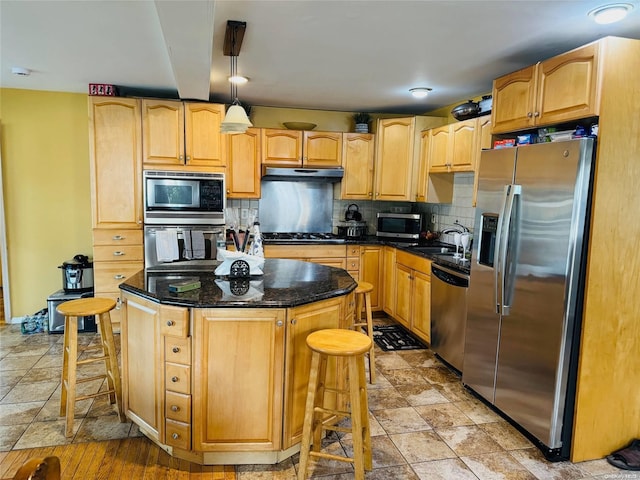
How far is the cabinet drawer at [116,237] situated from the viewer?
4.05 metres

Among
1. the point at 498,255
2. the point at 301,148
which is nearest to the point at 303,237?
the point at 301,148

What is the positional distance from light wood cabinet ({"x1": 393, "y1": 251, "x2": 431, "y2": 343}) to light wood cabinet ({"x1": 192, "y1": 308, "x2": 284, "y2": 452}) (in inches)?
83.9

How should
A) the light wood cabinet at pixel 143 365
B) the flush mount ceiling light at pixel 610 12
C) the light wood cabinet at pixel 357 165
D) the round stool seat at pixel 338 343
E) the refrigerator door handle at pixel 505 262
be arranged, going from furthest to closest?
the light wood cabinet at pixel 357 165 → the refrigerator door handle at pixel 505 262 → the light wood cabinet at pixel 143 365 → the flush mount ceiling light at pixel 610 12 → the round stool seat at pixel 338 343

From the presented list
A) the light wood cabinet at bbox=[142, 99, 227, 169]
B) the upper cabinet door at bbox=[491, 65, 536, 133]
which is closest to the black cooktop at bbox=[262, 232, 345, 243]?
the light wood cabinet at bbox=[142, 99, 227, 169]

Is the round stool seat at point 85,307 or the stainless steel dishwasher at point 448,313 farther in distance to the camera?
the stainless steel dishwasher at point 448,313

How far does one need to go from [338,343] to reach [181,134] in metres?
2.94

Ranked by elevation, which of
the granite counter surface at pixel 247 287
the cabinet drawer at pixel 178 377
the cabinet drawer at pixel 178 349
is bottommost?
the cabinet drawer at pixel 178 377

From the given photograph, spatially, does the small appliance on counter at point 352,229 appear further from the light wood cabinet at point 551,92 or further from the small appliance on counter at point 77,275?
the small appliance on counter at point 77,275

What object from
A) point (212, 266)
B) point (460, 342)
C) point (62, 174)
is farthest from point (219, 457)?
point (62, 174)

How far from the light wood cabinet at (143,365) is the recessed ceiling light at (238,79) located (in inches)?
85.4

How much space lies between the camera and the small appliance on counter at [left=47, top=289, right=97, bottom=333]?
13.5 feet

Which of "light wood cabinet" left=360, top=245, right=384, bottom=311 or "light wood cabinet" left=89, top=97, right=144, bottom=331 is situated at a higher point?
"light wood cabinet" left=89, top=97, right=144, bottom=331

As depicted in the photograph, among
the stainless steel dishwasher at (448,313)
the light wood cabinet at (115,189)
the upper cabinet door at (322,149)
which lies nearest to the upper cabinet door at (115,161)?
the light wood cabinet at (115,189)

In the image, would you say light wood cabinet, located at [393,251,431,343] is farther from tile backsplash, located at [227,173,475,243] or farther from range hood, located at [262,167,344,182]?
range hood, located at [262,167,344,182]
